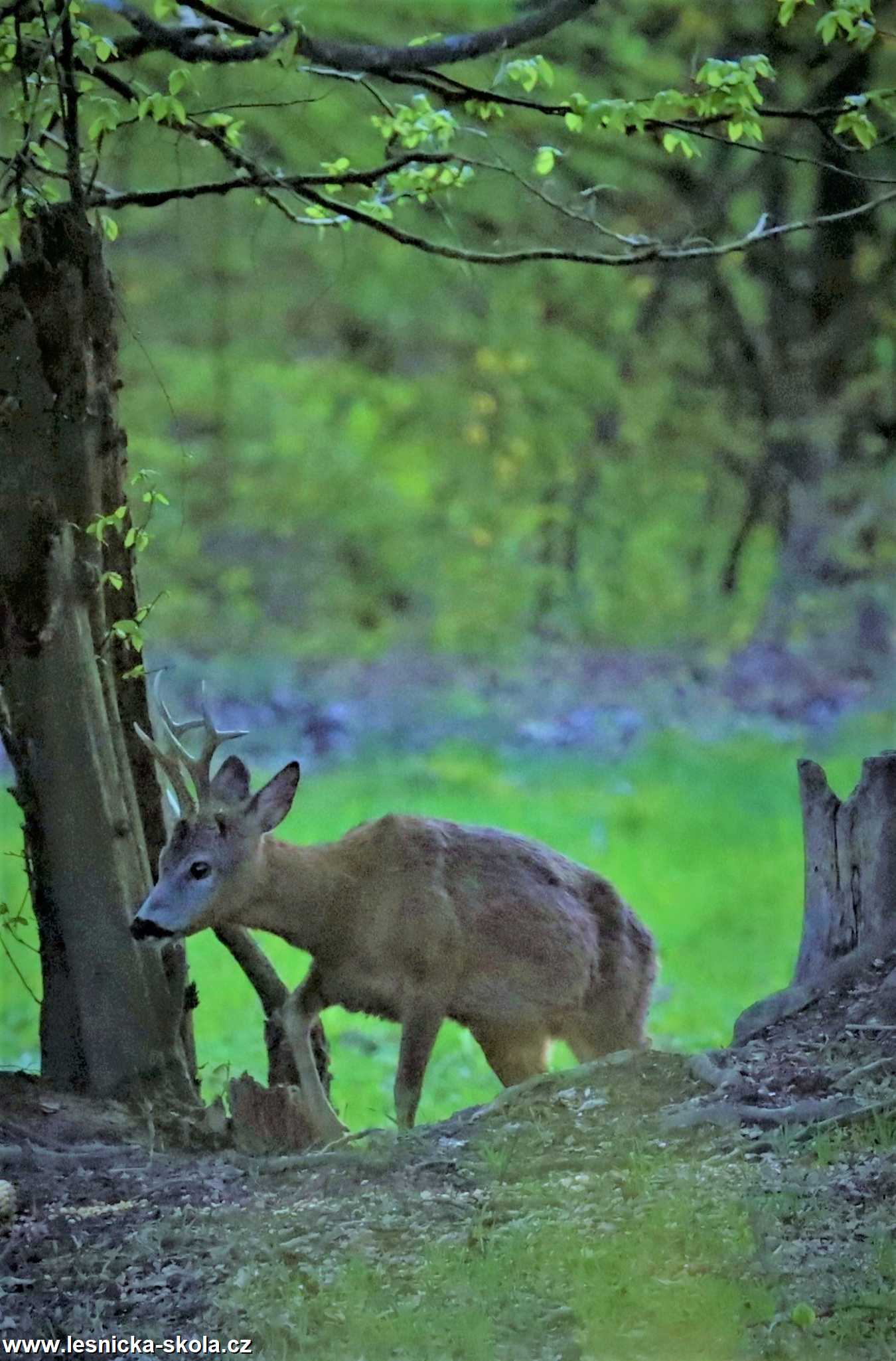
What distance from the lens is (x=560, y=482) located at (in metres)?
18.7

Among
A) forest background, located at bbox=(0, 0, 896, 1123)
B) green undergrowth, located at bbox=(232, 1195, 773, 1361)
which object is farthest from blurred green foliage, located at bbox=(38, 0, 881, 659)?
green undergrowth, located at bbox=(232, 1195, 773, 1361)

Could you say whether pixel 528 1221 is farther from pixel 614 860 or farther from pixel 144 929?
pixel 614 860

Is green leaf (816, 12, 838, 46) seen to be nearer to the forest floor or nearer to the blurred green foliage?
the forest floor

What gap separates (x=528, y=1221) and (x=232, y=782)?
8.06ft

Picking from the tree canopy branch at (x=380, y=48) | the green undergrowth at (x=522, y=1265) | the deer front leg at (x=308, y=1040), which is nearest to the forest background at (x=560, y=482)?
the deer front leg at (x=308, y=1040)

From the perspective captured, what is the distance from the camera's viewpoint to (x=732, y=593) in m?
18.2

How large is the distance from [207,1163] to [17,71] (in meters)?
3.42

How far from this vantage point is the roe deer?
6.46 m

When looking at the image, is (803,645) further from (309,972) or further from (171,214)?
(309,972)

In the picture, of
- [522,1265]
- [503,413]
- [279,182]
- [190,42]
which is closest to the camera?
[522,1265]

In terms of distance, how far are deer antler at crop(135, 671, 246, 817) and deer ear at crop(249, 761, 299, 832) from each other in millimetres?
265

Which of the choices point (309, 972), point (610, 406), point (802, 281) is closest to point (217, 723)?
point (610, 406)

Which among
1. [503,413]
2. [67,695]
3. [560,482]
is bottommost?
[67,695]

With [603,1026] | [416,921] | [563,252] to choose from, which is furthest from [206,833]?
[563,252]
